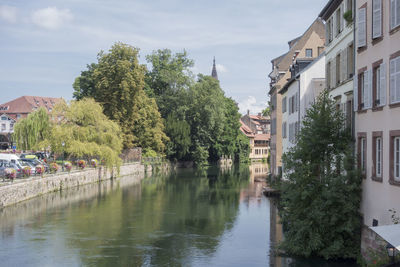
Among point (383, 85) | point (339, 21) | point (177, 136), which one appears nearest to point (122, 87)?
point (177, 136)

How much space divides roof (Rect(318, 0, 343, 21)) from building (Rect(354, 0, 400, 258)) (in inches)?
145

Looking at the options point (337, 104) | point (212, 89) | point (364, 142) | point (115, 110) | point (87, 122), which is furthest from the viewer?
point (212, 89)

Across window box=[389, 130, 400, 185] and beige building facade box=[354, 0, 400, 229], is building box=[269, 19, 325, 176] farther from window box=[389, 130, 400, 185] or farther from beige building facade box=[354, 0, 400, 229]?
window box=[389, 130, 400, 185]

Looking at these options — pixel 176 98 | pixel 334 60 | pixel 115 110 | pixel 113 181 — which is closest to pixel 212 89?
pixel 176 98

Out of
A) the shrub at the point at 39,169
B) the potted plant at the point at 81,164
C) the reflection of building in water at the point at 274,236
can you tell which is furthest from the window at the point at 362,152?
the potted plant at the point at 81,164

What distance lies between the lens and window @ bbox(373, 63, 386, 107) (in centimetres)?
1521

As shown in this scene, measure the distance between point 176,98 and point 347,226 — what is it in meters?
59.9

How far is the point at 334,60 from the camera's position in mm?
22125

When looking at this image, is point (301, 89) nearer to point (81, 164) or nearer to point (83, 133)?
point (81, 164)

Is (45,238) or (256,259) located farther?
(45,238)

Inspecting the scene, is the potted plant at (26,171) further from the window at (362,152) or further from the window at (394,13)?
the window at (394,13)

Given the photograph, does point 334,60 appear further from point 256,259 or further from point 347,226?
point 256,259

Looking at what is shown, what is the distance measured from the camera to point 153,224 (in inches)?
1067

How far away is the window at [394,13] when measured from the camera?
1419cm
